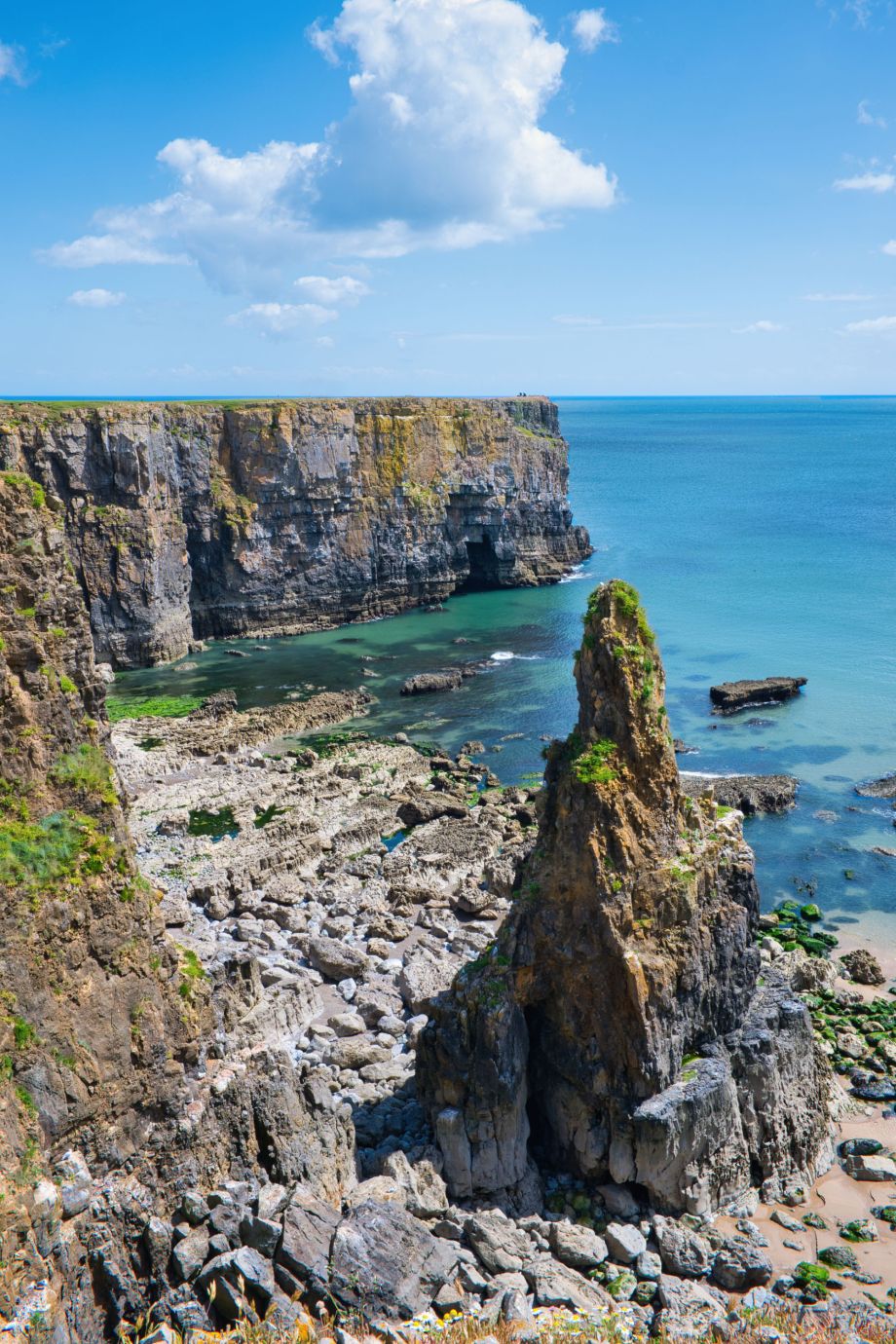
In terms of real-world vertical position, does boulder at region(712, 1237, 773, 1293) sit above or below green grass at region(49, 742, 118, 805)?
below

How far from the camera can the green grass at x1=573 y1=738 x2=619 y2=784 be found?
22609mm

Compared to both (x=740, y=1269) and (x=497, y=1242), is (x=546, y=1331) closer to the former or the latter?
(x=497, y=1242)

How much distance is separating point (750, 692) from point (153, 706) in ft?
122

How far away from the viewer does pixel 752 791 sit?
49.7m

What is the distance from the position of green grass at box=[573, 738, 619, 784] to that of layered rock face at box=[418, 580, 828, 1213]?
4 cm

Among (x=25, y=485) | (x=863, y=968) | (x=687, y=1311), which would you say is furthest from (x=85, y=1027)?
(x=863, y=968)

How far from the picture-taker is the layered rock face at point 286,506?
2849 inches

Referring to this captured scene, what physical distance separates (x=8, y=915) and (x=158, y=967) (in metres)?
3.35

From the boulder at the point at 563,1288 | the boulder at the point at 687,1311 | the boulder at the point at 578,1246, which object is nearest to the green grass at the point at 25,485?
the boulder at the point at 563,1288

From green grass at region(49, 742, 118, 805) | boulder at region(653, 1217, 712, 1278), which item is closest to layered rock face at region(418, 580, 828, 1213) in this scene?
boulder at region(653, 1217, 712, 1278)

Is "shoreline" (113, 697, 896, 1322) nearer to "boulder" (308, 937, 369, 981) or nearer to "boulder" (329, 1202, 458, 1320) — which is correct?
"boulder" (308, 937, 369, 981)

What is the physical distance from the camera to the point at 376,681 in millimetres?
71000

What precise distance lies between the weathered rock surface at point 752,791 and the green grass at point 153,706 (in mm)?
30964

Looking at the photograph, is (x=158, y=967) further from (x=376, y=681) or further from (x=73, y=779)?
(x=376, y=681)
